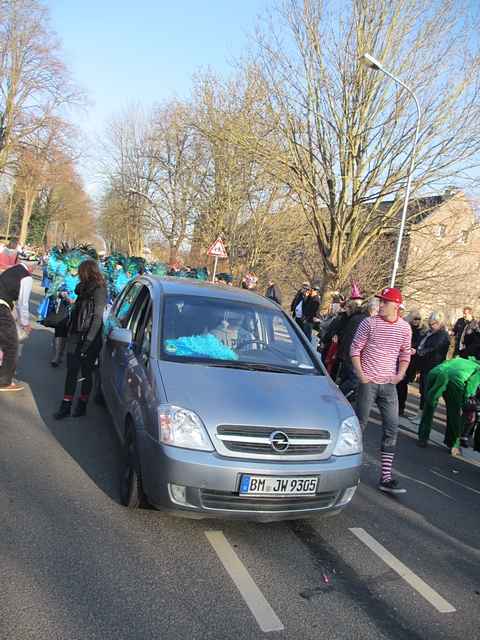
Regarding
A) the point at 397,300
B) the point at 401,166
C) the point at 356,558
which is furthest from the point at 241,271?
the point at 356,558

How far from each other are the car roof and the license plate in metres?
2.06

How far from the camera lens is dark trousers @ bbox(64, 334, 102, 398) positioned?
20.1ft

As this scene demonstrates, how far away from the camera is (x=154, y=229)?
35656 millimetres

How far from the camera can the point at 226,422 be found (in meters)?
3.63

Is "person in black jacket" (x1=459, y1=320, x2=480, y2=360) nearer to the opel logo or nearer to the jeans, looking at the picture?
the jeans

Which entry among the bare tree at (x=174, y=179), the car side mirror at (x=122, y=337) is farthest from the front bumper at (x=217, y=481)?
the bare tree at (x=174, y=179)

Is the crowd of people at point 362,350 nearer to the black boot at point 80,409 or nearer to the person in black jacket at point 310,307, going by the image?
the black boot at point 80,409

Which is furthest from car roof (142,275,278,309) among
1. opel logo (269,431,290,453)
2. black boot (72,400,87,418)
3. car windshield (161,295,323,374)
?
opel logo (269,431,290,453)

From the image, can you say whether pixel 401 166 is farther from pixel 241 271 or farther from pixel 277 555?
pixel 277 555

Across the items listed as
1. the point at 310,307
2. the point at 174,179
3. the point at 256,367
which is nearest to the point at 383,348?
the point at 256,367

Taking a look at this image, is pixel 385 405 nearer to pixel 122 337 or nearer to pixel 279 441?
pixel 279 441

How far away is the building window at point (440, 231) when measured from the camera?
54.0 feet

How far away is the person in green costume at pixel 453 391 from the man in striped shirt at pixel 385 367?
1.82m

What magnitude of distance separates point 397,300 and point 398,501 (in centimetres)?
187
